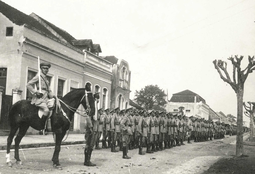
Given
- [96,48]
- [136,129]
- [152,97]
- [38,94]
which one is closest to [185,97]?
[152,97]

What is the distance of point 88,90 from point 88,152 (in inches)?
66.4

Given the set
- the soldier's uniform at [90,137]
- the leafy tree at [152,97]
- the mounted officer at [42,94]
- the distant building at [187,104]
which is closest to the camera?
the mounted officer at [42,94]

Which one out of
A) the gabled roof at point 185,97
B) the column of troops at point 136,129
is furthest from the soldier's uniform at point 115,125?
the gabled roof at point 185,97

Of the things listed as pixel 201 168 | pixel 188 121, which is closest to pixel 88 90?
pixel 201 168

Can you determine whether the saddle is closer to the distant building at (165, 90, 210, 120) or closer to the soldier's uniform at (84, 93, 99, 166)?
the soldier's uniform at (84, 93, 99, 166)

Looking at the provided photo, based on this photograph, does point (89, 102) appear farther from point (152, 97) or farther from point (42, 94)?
point (152, 97)

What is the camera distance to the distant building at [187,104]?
244ft

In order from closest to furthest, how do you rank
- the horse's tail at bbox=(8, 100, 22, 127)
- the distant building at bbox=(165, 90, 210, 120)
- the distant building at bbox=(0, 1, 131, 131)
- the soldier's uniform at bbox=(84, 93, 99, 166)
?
1. the horse's tail at bbox=(8, 100, 22, 127)
2. the soldier's uniform at bbox=(84, 93, 99, 166)
3. the distant building at bbox=(0, 1, 131, 131)
4. the distant building at bbox=(165, 90, 210, 120)

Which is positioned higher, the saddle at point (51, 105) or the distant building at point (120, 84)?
the distant building at point (120, 84)

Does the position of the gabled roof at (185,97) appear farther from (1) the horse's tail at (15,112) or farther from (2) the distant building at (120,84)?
(1) the horse's tail at (15,112)

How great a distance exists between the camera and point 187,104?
75375mm

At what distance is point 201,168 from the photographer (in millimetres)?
9398

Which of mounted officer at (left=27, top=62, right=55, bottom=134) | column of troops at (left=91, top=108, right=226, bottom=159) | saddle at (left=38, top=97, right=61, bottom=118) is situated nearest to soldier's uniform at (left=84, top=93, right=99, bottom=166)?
saddle at (left=38, top=97, right=61, bottom=118)

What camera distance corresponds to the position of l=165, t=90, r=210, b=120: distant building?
244 ft
